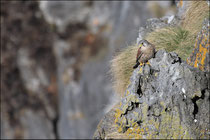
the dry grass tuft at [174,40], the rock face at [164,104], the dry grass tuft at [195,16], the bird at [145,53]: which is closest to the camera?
the rock face at [164,104]

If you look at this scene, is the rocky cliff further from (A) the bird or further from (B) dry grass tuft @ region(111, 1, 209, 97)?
(B) dry grass tuft @ region(111, 1, 209, 97)

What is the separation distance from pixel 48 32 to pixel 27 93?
12.0ft

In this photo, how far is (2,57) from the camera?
15547mm

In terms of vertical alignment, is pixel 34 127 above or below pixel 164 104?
above

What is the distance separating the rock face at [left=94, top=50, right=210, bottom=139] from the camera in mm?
3670

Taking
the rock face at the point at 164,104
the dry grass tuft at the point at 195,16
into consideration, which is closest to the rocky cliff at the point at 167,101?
the rock face at the point at 164,104

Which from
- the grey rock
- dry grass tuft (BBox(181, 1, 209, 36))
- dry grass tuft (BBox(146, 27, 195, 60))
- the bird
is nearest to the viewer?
the bird

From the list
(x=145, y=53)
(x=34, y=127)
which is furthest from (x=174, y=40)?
(x=34, y=127)

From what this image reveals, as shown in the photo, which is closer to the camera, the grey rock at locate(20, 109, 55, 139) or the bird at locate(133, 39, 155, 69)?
the bird at locate(133, 39, 155, 69)

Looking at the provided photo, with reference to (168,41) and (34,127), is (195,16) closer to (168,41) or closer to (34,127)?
(168,41)

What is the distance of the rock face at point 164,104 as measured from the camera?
367 cm

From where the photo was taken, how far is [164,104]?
3779 mm

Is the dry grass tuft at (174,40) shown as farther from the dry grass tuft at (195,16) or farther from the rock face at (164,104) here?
the rock face at (164,104)

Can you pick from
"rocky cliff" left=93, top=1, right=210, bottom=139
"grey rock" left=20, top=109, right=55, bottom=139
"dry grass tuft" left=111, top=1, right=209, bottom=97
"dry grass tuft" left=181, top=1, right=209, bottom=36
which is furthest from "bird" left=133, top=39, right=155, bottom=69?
"grey rock" left=20, top=109, right=55, bottom=139
